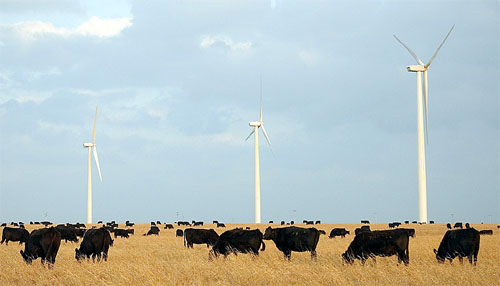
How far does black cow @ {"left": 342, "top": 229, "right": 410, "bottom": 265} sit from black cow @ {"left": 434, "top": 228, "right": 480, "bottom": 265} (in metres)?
1.42

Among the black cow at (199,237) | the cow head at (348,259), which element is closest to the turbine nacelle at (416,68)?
the black cow at (199,237)

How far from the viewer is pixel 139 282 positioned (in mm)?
17469

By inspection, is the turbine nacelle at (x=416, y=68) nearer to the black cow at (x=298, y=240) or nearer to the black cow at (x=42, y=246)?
the black cow at (x=298, y=240)

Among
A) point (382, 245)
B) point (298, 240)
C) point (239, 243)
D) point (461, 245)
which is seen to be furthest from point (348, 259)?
point (239, 243)

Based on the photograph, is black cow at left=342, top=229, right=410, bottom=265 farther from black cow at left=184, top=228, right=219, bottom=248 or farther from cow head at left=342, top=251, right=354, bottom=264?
black cow at left=184, top=228, right=219, bottom=248

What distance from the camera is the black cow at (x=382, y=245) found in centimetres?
2212

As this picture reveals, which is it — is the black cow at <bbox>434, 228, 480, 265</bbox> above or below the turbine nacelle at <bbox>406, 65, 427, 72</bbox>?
below

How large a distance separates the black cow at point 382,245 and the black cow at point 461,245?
4.65ft

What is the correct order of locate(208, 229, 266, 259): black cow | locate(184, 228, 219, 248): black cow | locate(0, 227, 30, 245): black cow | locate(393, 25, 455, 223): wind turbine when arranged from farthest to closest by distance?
locate(393, 25, 455, 223): wind turbine, locate(0, 227, 30, 245): black cow, locate(184, 228, 219, 248): black cow, locate(208, 229, 266, 259): black cow

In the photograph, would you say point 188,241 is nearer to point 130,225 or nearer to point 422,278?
point 422,278

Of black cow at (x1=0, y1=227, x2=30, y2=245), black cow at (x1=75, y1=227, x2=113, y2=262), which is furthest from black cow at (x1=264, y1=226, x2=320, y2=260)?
black cow at (x1=0, y1=227, x2=30, y2=245)

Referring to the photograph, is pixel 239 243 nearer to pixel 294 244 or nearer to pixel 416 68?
pixel 294 244

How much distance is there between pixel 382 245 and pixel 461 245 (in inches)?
105

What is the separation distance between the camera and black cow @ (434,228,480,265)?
867 inches
